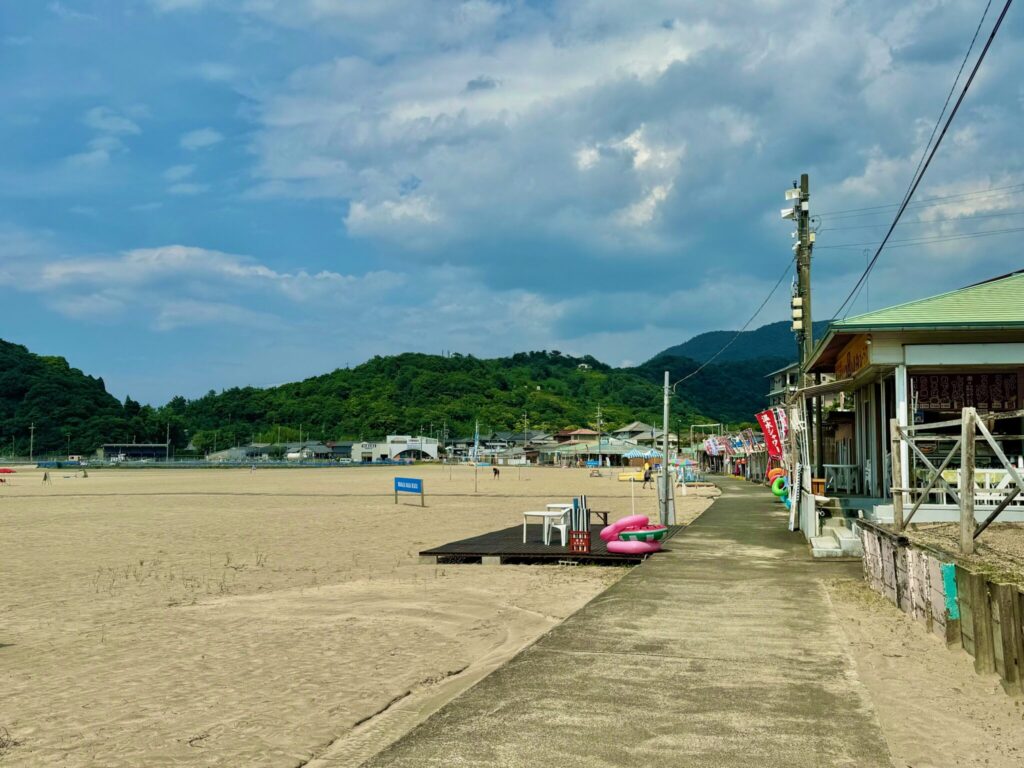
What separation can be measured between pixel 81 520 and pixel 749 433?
3511cm

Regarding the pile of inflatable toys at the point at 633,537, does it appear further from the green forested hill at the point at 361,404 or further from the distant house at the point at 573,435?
the green forested hill at the point at 361,404

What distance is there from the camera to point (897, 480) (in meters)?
10.7

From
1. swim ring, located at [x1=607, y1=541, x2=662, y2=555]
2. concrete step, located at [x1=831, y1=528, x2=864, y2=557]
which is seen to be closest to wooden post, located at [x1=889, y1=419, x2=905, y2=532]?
concrete step, located at [x1=831, y1=528, x2=864, y2=557]

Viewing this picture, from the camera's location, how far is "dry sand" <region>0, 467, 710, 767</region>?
5.67 m

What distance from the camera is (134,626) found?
30.8 ft

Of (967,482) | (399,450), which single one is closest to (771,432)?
(967,482)

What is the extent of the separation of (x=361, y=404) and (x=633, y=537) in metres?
158

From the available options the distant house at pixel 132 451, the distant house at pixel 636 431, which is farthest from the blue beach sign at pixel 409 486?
the distant house at pixel 132 451

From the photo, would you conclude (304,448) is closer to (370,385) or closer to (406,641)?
(370,385)

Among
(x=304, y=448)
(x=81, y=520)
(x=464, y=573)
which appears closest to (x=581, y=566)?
(x=464, y=573)

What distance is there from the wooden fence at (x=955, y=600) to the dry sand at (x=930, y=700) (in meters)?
0.13

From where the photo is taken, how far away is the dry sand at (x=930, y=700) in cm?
488

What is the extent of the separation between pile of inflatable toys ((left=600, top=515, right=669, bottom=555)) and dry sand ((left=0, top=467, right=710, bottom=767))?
1.90 feet

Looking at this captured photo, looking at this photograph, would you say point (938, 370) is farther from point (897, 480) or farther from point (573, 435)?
point (573, 435)
